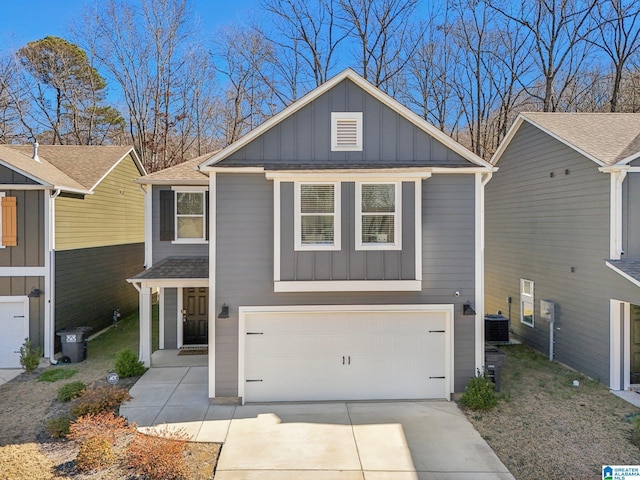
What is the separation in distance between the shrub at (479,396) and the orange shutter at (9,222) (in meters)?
11.3

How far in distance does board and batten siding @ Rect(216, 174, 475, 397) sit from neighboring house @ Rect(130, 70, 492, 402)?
2 cm

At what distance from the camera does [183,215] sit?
11242mm

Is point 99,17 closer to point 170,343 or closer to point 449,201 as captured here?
point 170,343

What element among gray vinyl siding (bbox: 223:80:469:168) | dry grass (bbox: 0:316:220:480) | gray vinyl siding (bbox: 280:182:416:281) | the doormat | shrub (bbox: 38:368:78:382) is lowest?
dry grass (bbox: 0:316:220:480)

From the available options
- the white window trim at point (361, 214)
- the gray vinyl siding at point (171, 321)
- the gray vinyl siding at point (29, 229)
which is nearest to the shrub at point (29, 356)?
the gray vinyl siding at point (29, 229)

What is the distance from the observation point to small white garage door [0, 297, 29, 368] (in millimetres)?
10570

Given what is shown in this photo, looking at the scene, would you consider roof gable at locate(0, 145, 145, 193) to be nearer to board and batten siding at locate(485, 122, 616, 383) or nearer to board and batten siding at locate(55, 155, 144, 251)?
board and batten siding at locate(55, 155, 144, 251)

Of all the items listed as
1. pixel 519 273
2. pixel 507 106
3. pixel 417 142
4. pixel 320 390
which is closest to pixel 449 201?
pixel 417 142

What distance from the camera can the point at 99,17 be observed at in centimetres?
2231

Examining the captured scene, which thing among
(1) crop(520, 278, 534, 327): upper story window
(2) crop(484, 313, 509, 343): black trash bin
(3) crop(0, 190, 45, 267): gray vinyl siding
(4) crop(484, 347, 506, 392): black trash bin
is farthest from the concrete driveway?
(1) crop(520, 278, 534, 327): upper story window

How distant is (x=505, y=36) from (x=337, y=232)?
19.4 meters

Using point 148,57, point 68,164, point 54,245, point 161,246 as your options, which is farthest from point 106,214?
point 148,57

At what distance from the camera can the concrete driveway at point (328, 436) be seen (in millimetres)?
5824

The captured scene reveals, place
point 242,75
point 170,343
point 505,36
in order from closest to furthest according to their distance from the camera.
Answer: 1. point 170,343
2. point 505,36
3. point 242,75
